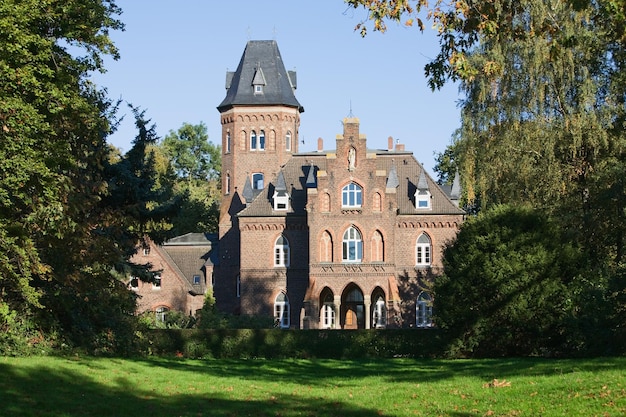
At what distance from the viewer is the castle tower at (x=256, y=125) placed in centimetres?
6869

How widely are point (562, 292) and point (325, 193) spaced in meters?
26.1

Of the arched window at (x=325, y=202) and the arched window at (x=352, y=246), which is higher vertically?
the arched window at (x=325, y=202)

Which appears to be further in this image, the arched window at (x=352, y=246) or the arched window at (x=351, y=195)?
the arched window at (x=351, y=195)

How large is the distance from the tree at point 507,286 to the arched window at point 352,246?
22.5m

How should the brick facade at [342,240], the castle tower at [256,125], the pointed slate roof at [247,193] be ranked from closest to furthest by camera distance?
the brick facade at [342,240] < the pointed slate roof at [247,193] < the castle tower at [256,125]

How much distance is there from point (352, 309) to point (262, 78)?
19.5 metres

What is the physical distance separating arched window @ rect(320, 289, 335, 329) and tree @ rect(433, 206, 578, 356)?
24.1m

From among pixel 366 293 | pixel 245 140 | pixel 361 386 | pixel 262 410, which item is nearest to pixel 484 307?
pixel 361 386

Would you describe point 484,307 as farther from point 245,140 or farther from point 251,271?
point 245,140

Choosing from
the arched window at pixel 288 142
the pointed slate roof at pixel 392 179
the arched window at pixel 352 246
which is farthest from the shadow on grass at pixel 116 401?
the arched window at pixel 288 142

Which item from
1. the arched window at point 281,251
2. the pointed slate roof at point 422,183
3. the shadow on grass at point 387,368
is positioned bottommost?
the shadow on grass at point 387,368

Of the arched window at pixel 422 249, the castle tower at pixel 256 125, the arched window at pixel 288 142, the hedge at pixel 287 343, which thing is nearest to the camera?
the hedge at pixel 287 343

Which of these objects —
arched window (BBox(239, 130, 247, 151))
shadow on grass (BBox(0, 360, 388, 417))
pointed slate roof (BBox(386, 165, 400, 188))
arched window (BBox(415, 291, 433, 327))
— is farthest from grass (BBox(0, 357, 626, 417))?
arched window (BBox(239, 130, 247, 151))

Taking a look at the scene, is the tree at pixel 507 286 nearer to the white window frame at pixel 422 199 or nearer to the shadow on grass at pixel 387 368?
the shadow on grass at pixel 387 368
